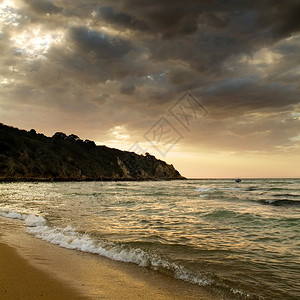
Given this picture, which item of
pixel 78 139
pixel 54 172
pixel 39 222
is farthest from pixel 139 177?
pixel 39 222

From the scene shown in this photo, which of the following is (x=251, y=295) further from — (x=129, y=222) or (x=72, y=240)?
(x=129, y=222)

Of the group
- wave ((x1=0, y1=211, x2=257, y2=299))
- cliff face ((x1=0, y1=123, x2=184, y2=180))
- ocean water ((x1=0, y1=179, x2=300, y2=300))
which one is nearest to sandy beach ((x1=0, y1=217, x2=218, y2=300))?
wave ((x1=0, y1=211, x2=257, y2=299))

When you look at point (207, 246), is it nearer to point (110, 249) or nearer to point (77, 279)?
point (110, 249)

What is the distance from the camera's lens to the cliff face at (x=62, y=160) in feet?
315

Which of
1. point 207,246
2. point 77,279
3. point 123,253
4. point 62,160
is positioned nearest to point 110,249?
point 123,253

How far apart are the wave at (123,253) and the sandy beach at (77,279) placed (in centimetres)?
26

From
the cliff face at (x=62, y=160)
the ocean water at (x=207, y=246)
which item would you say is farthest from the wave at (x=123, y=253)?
the cliff face at (x=62, y=160)

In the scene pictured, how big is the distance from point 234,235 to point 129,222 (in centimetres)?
480

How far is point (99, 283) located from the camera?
15.7ft

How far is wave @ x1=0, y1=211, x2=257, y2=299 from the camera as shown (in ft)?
16.6

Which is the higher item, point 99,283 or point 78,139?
point 78,139

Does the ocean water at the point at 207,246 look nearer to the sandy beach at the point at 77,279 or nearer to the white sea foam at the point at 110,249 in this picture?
the white sea foam at the point at 110,249

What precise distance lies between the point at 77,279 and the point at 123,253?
6.77 feet

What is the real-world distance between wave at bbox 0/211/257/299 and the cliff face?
281 ft
